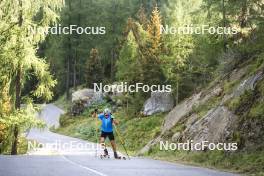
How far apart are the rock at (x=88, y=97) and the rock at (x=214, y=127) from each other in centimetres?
3809

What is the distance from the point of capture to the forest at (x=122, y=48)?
23766 millimetres

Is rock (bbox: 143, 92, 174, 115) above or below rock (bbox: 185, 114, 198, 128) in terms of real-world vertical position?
above

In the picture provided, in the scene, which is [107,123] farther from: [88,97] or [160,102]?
[88,97]

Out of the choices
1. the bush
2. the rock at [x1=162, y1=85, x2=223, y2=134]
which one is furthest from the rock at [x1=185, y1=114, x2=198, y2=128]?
the bush

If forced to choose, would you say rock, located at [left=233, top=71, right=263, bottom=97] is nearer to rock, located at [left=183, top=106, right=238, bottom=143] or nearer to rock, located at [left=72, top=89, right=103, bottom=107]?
rock, located at [left=183, top=106, right=238, bottom=143]

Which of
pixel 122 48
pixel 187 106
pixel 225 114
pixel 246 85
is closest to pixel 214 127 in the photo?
pixel 225 114

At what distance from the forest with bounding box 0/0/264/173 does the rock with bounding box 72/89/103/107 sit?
427cm

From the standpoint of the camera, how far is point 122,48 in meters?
50.3

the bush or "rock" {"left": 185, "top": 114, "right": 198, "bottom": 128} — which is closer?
"rock" {"left": 185, "top": 114, "right": 198, "bottom": 128}

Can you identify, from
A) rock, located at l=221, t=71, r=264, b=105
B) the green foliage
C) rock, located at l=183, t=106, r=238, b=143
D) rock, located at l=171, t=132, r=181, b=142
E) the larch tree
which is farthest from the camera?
the green foliage

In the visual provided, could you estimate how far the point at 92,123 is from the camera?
51.1m

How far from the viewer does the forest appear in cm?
2377

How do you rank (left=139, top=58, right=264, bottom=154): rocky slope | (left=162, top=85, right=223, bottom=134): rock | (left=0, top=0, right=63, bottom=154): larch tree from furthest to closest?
(left=162, top=85, right=223, bottom=134): rock → (left=0, top=0, right=63, bottom=154): larch tree → (left=139, top=58, right=264, bottom=154): rocky slope

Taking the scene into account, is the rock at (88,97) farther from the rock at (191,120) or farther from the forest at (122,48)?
the rock at (191,120)
